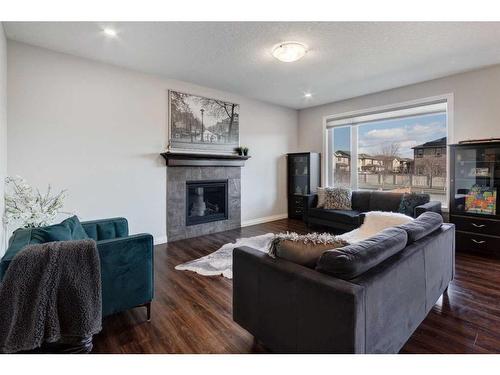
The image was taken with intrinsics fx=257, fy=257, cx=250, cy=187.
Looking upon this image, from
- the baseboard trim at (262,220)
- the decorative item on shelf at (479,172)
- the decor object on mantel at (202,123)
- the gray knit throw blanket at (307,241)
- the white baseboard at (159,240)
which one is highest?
the decor object on mantel at (202,123)

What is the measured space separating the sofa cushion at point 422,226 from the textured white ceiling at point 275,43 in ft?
6.36

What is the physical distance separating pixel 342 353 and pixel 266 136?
486 cm

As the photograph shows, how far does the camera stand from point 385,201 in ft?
14.7

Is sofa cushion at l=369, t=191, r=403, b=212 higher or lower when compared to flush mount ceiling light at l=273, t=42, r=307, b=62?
lower

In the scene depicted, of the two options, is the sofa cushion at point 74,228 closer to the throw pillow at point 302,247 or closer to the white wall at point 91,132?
the white wall at point 91,132

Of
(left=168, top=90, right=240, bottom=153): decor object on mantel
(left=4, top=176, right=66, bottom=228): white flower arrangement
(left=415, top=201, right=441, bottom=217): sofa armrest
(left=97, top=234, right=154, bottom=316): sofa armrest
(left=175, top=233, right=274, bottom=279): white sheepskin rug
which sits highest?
(left=168, top=90, right=240, bottom=153): decor object on mantel

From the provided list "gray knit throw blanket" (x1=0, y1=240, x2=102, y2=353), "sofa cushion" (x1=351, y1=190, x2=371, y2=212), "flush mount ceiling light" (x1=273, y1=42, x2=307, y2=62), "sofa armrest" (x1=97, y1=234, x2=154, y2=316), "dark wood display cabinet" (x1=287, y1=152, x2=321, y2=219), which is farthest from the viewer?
"dark wood display cabinet" (x1=287, y1=152, x2=321, y2=219)

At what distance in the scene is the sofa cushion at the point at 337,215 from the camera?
4301 mm

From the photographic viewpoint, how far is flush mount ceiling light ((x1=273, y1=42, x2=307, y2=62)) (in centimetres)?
292

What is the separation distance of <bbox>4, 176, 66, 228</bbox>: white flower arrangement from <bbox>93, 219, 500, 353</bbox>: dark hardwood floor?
44.0 inches

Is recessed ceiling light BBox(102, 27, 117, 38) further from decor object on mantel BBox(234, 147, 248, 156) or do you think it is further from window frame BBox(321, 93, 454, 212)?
window frame BBox(321, 93, 454, 212)

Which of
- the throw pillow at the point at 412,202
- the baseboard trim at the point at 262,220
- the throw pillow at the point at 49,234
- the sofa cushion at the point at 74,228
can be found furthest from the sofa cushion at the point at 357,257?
the baseboard trim at the point at 262,220

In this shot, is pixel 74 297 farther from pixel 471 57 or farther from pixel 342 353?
pixel 471 57

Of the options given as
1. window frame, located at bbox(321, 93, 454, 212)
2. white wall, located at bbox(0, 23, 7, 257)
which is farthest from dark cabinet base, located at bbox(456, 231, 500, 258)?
white wall, located at bbox(0, 23, 7, 257)
